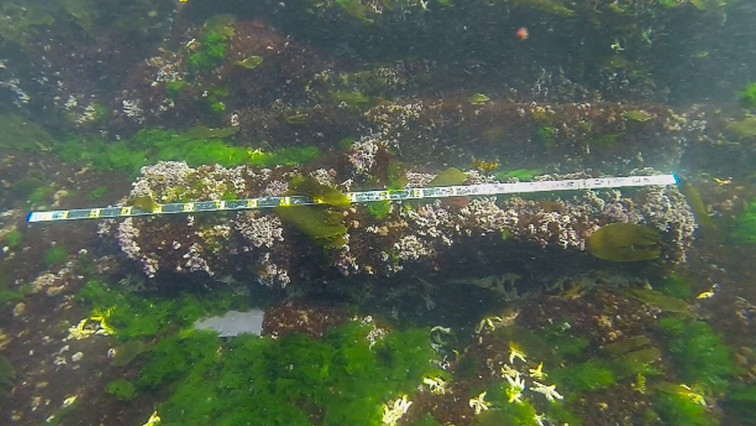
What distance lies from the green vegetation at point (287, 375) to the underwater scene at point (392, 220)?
0.03m

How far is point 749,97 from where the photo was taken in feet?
25.0

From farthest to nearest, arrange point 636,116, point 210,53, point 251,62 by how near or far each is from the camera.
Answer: point 210,53
point 251,62
point 636,116

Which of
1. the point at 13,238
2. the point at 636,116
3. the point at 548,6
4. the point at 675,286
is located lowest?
the point at 675,286

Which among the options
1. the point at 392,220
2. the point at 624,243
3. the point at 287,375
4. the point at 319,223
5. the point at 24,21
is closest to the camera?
the point at 287,375

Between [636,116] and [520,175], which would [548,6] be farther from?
[520,175]

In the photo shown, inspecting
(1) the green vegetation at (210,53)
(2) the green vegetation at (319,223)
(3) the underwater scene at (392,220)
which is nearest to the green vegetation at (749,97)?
(3) the underwater scene at (392,220)

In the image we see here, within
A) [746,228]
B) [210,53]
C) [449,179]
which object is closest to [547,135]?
[449,179]

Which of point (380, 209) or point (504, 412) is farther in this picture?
point (380, 209)

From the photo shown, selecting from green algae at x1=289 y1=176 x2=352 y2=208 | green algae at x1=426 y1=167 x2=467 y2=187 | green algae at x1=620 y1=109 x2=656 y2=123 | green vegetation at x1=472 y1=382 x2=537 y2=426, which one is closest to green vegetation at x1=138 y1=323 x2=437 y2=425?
green vegetation at x1=472 y1=382 x2=537 y2=426

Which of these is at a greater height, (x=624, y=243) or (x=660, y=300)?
(x=624, y=243)

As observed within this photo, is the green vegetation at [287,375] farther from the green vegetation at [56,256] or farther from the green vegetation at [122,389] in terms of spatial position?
the green vegetation at [56,256]

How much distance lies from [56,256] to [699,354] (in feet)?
→ 28.8

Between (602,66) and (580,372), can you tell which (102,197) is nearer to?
(580,372)

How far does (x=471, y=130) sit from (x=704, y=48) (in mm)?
4913
